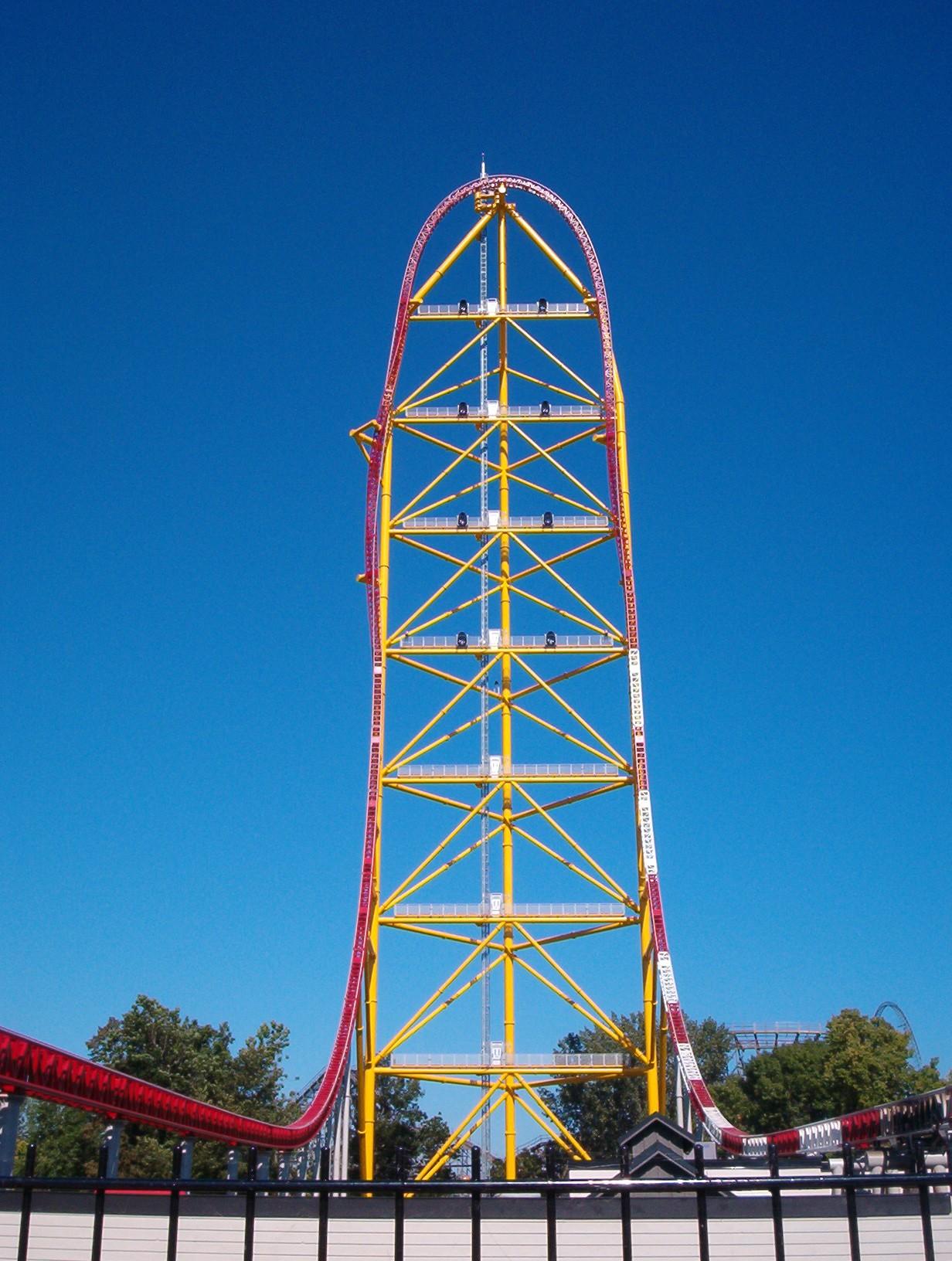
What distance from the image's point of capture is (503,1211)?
13562 mm

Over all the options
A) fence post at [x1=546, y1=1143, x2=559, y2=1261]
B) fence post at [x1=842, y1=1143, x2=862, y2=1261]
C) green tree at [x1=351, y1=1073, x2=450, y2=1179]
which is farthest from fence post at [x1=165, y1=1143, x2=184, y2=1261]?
green tree at [x1=351, y1=1073, x2=450, y2=1179]

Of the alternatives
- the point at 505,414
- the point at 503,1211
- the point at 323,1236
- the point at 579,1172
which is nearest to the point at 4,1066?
the point at 503,1211

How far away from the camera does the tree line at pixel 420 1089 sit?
116 ft

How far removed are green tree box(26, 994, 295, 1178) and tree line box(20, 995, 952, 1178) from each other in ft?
0.12

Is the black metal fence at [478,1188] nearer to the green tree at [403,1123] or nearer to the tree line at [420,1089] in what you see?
the tree line at [420,1089]

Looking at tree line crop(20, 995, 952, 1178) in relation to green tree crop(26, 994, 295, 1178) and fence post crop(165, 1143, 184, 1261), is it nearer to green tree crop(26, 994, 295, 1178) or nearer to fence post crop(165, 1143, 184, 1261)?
green tree crop(26, 994, 295, 1178)

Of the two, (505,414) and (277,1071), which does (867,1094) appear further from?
(505,414)

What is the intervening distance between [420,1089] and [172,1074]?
12.9 m

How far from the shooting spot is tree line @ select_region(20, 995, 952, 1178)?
3541cm

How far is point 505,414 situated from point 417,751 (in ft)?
23.9

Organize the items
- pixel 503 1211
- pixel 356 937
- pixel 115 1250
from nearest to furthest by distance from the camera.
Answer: pixel 115 1250, pixel 503 1211, pixel 356 937

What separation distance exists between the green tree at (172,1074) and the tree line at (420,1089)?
38 mm

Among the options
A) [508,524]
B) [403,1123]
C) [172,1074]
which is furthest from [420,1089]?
[508,524]

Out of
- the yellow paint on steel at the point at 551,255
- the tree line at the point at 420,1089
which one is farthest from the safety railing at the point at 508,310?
the tree line at the point at 420,1089
